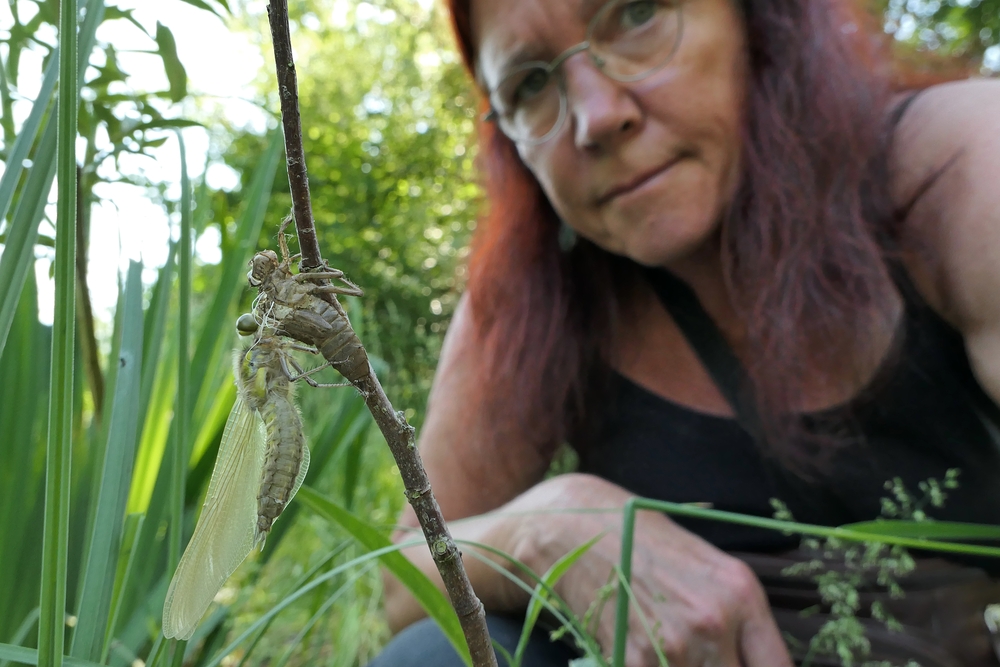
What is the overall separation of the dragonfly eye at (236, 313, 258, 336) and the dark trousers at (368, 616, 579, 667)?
479 mm

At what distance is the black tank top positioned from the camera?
0.85 m

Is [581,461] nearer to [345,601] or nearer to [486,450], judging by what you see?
[486,450]

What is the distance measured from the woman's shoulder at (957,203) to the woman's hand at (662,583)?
0.36 m

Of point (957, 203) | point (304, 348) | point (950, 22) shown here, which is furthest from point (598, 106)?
point (950, 22)

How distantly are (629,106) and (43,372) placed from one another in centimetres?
76

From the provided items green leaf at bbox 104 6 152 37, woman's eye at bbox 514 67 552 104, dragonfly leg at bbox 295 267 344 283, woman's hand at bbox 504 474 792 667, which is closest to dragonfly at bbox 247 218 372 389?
dragonfly leg at bbox 295 267 344 283

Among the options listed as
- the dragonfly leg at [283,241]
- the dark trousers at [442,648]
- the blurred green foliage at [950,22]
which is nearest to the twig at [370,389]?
the dragonfly leg at [283,241]

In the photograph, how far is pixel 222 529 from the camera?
0.53 meters

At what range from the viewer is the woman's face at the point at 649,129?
0.90 meters

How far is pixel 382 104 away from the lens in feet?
11.1

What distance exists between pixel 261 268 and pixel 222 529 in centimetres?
24

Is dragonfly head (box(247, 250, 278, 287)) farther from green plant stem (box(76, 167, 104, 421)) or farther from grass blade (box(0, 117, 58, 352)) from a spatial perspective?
green plant stem (box(76, 167, 104, 421))

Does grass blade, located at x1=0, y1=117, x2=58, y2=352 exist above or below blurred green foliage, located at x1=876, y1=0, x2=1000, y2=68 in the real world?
below

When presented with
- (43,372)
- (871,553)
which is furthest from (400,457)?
(43,372)
